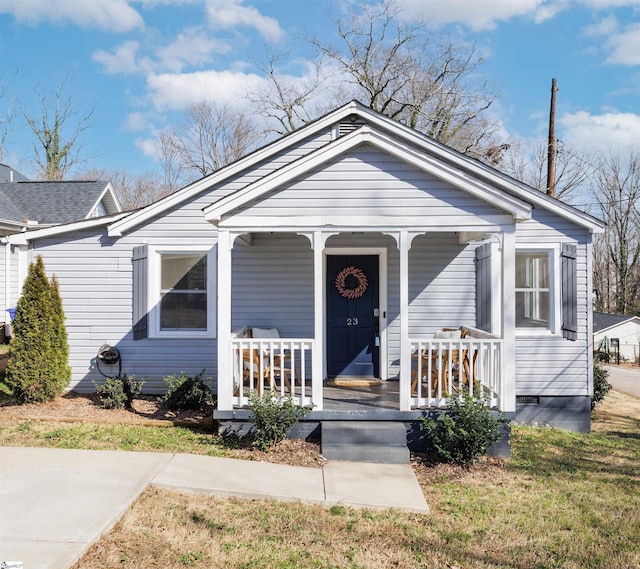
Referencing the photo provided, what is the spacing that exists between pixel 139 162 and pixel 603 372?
95.8ft

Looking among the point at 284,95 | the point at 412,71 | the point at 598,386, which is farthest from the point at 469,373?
the point at 284,95

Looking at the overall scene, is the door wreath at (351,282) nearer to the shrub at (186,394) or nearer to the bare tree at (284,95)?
the shrub at (186,394)

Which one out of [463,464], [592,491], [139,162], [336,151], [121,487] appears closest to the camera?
[121,487]

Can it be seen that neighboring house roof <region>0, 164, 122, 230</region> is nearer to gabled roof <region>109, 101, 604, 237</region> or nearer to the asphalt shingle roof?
the asphalt shingle roof

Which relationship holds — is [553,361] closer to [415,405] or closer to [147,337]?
[415,405]

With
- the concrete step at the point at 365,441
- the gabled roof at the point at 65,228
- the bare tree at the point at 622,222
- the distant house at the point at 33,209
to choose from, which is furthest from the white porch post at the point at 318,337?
the bare tree at the point at 622,222

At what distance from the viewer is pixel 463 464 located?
5746 millimetres

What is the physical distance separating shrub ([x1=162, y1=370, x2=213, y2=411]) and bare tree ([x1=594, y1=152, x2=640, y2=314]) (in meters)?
31.7

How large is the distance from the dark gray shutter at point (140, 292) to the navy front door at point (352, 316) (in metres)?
2.92

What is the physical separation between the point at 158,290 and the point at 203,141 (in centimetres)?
2495

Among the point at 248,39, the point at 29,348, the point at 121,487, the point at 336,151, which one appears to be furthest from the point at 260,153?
the point at 248,39

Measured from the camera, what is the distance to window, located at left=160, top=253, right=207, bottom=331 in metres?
8.45

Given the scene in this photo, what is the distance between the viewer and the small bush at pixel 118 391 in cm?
749

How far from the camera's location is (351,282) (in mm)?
8375
